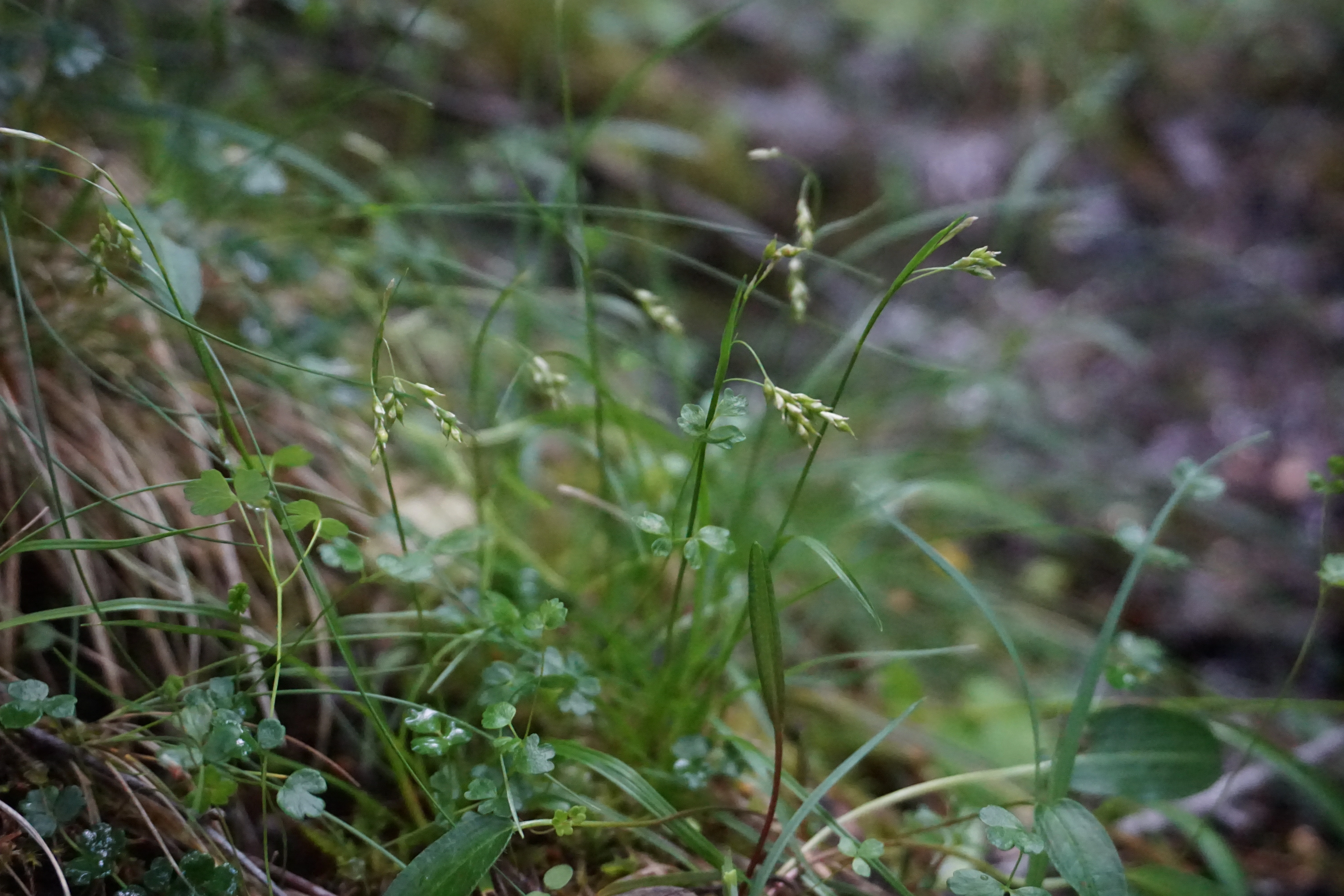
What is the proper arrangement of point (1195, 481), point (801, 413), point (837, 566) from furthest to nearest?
point (1195, 481)
point (837, 566)
point (801, 413)

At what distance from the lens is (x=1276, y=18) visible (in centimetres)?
301

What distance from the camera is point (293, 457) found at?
0.78 m

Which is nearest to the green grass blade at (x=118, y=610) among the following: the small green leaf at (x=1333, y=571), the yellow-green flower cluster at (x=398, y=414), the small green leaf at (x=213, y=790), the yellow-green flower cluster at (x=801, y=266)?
the small green leaf at (x=213, y=790)

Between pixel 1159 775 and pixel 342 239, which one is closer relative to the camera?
pixel 1159 775

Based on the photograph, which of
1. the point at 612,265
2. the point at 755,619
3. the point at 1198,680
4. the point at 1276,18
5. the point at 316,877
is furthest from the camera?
the point at 1276,18

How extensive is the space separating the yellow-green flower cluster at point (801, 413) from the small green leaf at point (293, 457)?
430mm

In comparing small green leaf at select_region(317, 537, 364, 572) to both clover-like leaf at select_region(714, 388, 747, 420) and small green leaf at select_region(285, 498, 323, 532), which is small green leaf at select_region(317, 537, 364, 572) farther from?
clover-like leaf at select_region(714, 388, 747, 420)

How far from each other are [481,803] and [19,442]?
0.68m

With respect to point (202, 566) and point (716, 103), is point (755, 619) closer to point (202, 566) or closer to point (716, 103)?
point (202, 566)

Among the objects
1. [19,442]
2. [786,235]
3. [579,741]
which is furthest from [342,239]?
[786,235]

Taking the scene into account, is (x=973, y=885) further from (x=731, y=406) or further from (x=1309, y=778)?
(x=1309, y=778)

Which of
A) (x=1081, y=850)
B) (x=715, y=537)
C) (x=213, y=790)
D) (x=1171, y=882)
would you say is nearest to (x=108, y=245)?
(x=213, y=790)

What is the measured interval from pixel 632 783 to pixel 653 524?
269mm

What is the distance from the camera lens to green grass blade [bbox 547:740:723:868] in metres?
0.81
